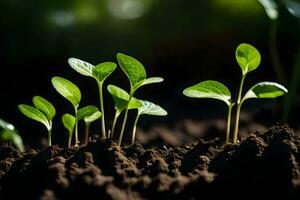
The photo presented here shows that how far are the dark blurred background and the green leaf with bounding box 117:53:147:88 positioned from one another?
1534 mm

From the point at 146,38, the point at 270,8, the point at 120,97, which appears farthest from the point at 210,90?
the point at 146,38

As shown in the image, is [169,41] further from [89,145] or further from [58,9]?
[89,145]

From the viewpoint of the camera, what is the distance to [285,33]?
133 inches

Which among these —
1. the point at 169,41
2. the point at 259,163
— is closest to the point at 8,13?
the point at 169,41

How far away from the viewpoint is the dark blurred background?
321cm

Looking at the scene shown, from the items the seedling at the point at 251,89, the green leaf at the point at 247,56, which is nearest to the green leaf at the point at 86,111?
the seedling at the point at 251,89

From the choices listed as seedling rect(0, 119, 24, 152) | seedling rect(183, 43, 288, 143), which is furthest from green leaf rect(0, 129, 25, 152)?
seedling rect(183, 43, 288, 143)

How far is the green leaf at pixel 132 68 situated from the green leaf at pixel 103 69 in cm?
2

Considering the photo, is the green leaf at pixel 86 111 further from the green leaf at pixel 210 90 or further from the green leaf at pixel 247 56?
the green leaf at pixel 247 56

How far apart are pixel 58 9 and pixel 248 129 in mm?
1514

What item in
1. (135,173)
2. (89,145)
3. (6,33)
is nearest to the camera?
(135,173)

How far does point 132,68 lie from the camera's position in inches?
59.6

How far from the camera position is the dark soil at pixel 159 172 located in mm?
1238

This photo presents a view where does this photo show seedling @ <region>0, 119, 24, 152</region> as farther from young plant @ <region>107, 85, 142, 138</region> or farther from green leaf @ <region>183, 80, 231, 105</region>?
green leaf @ <region>183, 80, 231, 105</region>
